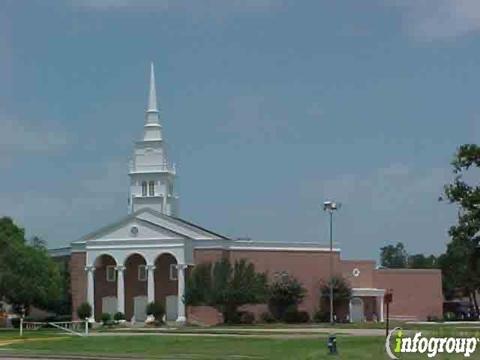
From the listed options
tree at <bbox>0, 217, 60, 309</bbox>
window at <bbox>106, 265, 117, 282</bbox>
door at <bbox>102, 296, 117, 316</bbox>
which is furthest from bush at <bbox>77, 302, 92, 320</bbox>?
tree at <bbox>0, 217, 60, 309</bbox>

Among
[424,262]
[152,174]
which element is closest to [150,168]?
[152,174]

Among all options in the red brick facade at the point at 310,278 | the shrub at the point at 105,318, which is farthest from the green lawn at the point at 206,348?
the red brick facade at the point at 310,278

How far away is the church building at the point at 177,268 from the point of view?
313 ft

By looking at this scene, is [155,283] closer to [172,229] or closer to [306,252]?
[172,229]

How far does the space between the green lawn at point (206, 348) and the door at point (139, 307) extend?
42.2m

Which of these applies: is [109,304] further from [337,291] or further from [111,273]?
[337,291]

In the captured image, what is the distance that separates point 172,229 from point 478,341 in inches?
2643

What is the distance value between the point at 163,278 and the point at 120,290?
4.25 metres

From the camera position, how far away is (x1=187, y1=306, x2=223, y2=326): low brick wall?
304ft

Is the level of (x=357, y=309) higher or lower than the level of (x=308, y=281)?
lower

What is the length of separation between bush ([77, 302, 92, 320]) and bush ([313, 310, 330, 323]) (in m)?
20.7

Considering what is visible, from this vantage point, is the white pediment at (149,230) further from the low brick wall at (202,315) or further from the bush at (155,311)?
the low brick wall at (202,315)

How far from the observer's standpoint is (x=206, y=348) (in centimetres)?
4488

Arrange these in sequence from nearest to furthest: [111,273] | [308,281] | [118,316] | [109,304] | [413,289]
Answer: [118,316]
[308,281]
[109,304]
[111,273]
[413,289]
